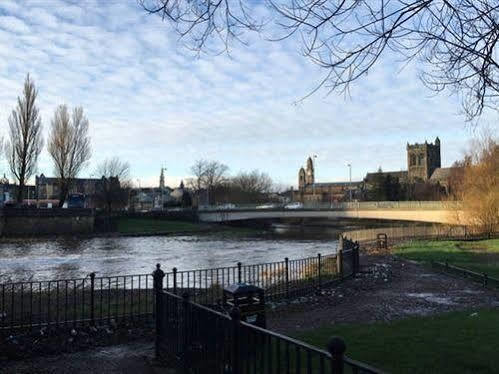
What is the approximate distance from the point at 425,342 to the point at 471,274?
1079cm

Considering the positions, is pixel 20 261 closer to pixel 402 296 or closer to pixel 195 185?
pixel 402 296

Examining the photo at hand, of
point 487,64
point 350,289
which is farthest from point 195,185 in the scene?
point 487,64

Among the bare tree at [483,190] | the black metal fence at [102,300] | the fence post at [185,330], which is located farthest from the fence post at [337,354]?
the bare tree at [483,190]

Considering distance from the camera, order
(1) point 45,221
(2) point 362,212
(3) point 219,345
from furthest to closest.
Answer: (2) point 362,212 → (1) point 45,221 → (3) point 219,345

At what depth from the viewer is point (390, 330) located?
32.4ft

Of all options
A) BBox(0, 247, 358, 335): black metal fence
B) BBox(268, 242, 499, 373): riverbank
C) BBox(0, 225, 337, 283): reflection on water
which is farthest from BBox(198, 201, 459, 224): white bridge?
BBox(0, 247, 358, 335): black metal fence

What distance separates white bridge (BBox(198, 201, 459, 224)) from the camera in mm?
61025

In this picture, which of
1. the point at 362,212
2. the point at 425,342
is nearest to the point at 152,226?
the point at 362,212

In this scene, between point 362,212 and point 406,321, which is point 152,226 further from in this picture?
point 406,321

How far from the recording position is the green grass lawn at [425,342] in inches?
295

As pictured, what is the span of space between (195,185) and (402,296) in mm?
127566

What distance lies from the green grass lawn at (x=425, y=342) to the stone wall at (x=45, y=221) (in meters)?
57.3

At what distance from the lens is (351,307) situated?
42.4 ft

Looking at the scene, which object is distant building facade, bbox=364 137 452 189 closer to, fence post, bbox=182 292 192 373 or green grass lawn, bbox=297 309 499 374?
green grass lawn, bbox=297 309 499 374
